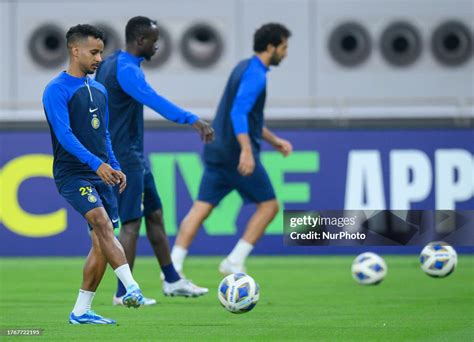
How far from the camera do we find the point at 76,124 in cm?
955

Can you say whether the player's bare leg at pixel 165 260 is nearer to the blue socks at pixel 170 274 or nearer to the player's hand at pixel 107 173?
the blue socks at pixel 170 274

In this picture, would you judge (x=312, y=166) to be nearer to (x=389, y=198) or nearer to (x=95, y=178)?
(x=389, y=198)

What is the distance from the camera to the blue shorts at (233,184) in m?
13.7

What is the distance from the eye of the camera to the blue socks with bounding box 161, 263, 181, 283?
1198cm

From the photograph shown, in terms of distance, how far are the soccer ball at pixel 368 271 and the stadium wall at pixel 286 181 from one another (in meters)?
4.29

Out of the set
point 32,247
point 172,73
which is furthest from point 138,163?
point 172,73

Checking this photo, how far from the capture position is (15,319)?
1009 cm

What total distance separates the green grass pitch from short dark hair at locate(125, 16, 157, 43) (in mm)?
2289

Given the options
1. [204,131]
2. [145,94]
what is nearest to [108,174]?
[204,131]

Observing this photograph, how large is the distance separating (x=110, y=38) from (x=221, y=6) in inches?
87.2

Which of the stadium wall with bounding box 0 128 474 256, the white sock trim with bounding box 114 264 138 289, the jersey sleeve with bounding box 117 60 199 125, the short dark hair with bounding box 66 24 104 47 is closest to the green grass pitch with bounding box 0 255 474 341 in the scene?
the white sock trim with bounding box 114 264 138 289

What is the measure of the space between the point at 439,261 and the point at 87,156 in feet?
15.4

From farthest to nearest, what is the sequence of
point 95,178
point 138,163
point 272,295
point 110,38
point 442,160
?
point 110,38 → point 442,160 → point 272,295 → point 138,163 → point 95,178
